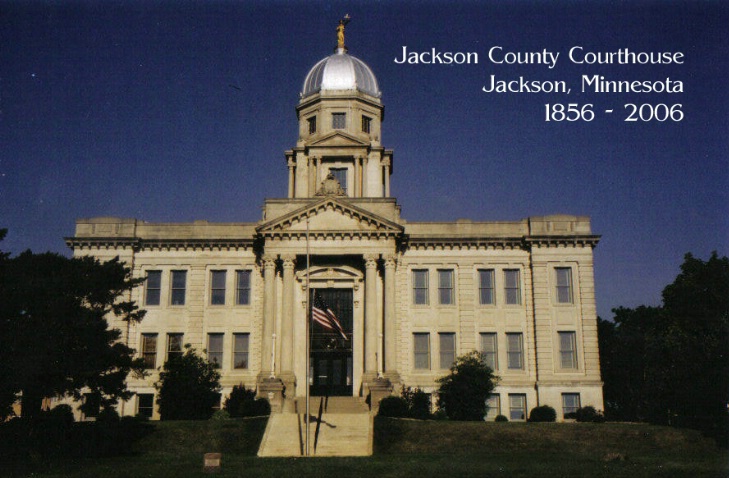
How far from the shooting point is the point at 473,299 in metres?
46.2

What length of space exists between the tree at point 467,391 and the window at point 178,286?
55.5 ft

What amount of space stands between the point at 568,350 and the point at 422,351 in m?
8.80

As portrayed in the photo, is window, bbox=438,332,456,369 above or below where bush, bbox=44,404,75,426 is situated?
above

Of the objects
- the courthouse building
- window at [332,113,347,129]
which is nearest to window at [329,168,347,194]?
window at [332,113,347,129]

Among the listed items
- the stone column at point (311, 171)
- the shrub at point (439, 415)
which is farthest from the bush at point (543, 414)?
the stone column at point (311, 171)

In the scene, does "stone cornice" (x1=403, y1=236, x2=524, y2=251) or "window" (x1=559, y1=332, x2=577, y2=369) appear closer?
"window" (x1=559, y1=332, x2=577, y2=369)

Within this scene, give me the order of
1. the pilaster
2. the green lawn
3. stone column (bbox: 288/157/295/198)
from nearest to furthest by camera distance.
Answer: the green lawn
the pilaster
stone column (bbox: 288/157/295/198)

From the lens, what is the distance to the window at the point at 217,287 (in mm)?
46531

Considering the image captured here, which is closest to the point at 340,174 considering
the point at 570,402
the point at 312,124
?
the point at 312,124

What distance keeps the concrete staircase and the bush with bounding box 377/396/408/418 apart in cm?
107

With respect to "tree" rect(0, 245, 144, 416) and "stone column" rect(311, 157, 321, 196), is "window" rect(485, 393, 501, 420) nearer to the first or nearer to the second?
"stone column" rect(311, 157, 321, 196)

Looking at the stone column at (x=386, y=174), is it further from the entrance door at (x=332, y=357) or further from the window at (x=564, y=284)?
the window at (x=564, y=284)

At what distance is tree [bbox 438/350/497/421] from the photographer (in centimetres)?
4056

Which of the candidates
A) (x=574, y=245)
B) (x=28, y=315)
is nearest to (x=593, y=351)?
(x=574, y=245)
